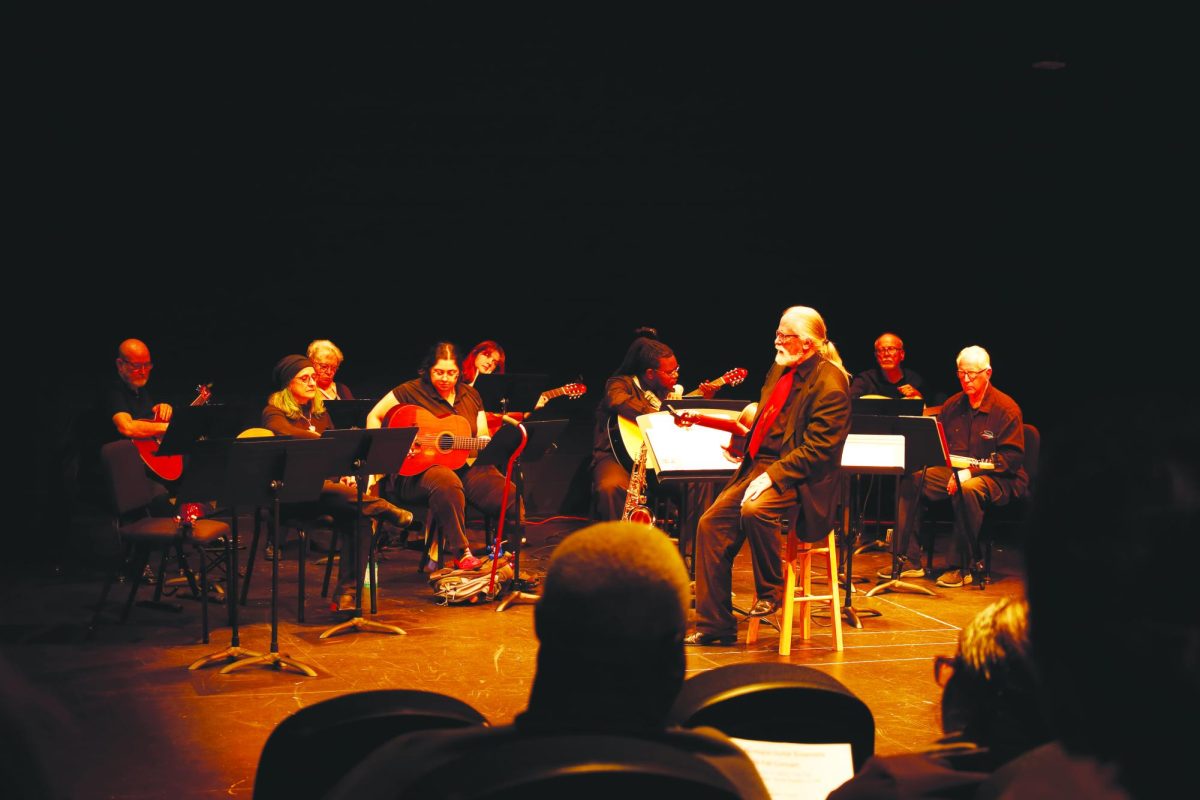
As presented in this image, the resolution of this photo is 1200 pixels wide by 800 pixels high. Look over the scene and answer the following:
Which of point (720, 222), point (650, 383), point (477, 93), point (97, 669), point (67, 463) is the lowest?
point (97, 669)

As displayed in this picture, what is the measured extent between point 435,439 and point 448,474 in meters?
0.34

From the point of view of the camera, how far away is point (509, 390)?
27.2ft

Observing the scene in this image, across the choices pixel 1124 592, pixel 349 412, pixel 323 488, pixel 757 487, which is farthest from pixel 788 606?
pixel 1124 592

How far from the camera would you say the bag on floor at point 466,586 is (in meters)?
6.80

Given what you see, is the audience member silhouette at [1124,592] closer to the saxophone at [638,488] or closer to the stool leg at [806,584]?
the stool leg at [806,584]

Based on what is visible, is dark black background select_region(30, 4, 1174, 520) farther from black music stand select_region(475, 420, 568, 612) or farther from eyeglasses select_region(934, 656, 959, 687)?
eyeglasses select_region(934, 656, 959, 687)

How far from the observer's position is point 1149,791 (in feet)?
3.04

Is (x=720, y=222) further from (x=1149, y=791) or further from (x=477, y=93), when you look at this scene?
(x=1149, y=791)

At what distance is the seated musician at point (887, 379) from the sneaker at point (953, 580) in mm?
1676

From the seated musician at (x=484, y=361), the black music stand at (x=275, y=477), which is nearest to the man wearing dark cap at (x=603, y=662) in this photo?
the black music stand at (x=275, y=477)

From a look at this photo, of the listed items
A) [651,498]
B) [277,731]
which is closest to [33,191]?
[651,498]

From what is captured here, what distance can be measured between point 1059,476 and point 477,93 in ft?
30.5

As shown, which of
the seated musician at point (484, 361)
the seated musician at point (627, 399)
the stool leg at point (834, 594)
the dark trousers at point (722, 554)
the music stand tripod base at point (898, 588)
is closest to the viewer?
the stool leg at point (834, 594)

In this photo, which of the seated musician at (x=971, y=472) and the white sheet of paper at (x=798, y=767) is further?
the seated musician at (x=971, y=472)
